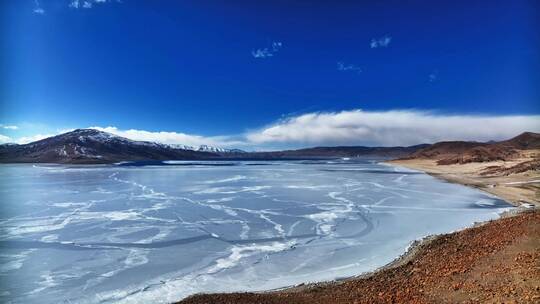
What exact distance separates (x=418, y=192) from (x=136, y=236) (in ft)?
83.2

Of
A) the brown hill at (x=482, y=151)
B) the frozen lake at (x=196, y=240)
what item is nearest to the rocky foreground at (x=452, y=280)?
the frozen lake at (x=196, y=240)

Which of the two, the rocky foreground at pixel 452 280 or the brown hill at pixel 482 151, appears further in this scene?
the brown hill at pixel 482 151

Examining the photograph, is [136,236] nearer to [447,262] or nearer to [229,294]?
[229,294]

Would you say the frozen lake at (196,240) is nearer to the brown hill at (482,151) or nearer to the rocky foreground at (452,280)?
the rocky foreground at (452,280)

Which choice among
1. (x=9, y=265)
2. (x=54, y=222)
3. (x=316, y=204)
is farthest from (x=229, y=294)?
A: (x=316, y=204)

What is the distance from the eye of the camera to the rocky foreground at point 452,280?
836 centimetres

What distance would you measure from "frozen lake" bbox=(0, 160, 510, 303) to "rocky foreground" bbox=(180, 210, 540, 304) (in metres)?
1.27

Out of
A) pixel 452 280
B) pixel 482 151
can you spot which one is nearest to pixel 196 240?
pixel 452 280

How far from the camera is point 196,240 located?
17.0 metres

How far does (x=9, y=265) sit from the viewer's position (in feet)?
43.6

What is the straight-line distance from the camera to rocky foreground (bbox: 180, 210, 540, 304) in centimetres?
836

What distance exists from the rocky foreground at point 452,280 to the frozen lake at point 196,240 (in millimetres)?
1270

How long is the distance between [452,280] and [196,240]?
409 inches

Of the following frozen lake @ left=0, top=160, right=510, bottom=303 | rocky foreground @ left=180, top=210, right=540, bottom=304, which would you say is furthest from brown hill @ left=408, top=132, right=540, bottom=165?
rocky foreground @ left=180, top=210, right=540, bottom=304
